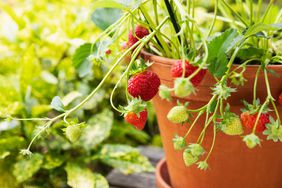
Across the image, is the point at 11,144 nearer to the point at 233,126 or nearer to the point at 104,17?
the point at 104,17

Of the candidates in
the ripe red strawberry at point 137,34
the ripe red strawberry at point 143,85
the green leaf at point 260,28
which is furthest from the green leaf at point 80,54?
the green leaf at point 260,28

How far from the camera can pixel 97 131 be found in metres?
1.12

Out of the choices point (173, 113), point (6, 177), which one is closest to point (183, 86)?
point (173, 113)

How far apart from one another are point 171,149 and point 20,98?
0.46 m

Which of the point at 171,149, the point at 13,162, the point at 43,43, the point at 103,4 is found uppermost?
the point at 103,4

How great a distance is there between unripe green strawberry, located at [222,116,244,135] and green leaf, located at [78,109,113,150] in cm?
51

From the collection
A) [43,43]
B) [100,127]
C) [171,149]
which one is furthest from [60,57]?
[171,149]

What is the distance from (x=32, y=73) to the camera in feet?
Answer: 3.95

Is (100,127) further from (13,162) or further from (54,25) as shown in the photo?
(54,25)

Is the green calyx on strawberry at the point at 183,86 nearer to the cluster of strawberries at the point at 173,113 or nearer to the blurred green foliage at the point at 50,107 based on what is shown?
the cluster of strawberries at the point at 173,113

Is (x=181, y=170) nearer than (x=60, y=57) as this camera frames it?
Yes

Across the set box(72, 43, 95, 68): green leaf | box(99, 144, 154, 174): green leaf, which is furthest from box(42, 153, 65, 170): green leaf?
box(72, 43, 95, 68): green leaf

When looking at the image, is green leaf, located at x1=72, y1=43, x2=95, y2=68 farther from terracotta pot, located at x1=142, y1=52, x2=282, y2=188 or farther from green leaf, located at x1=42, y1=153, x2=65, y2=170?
green leaf, located at x1=42, y1=153, x2=65, y2=170

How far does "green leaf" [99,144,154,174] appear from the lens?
105cm
